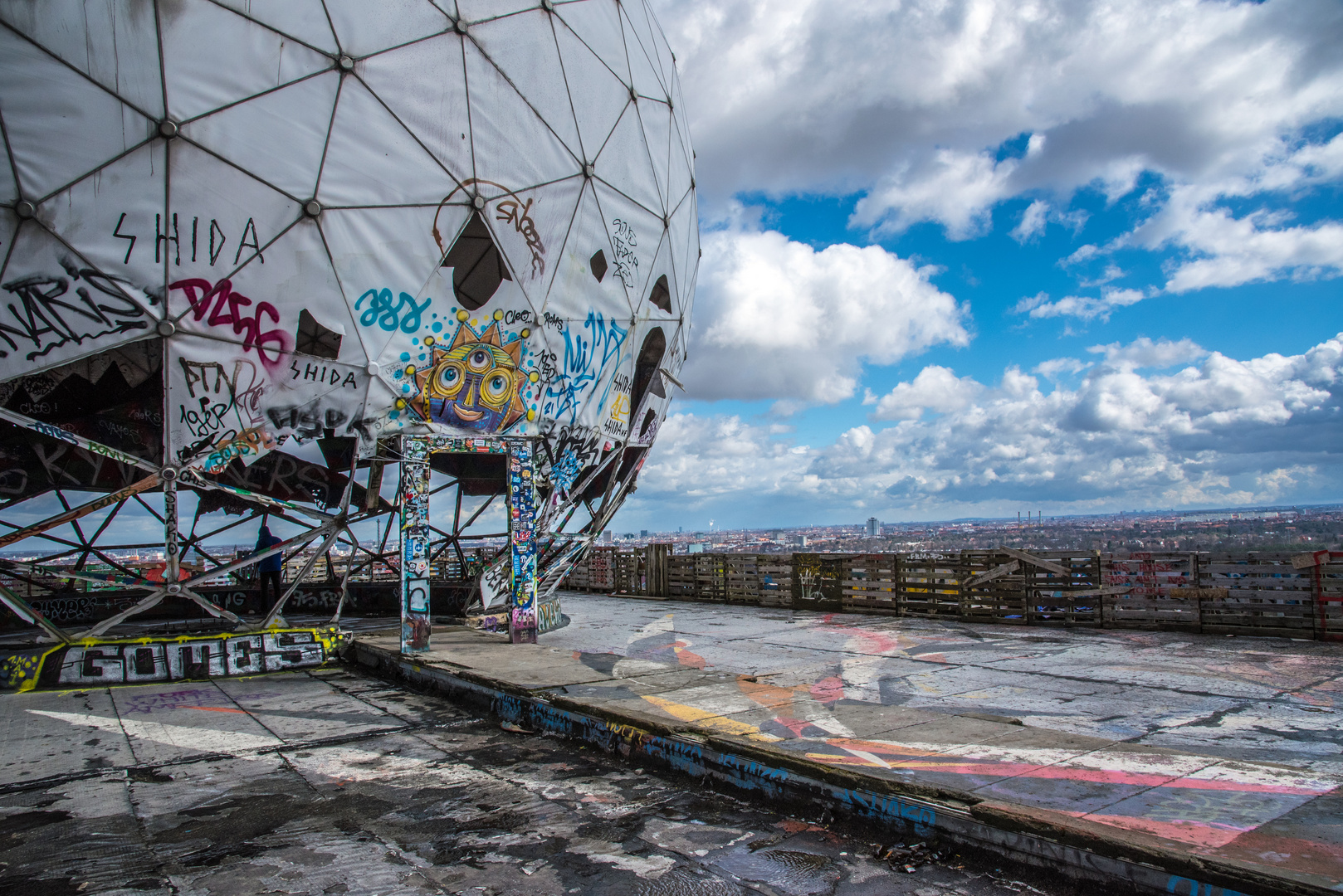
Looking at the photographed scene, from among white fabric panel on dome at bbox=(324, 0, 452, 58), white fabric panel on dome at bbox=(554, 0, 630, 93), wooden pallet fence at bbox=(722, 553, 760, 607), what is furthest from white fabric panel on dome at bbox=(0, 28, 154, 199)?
wooden pallet fence at bbox=(722, 553, 760, 607)

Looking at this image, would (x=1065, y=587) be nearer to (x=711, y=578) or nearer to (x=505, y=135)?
(x=711, y=578)

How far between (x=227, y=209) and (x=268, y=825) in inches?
264

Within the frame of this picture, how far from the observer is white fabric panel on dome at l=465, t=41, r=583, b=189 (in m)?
9.95

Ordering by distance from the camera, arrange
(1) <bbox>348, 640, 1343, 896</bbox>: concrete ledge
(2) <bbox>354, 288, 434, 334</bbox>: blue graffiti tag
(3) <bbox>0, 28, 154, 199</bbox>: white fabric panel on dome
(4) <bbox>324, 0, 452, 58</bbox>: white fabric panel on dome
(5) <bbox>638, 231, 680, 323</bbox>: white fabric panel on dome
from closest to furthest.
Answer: (1) <bbox>348, 640, 1343, 896</bbox>: concrete ledge → (3) <bbox>0, 28, 154, 199</bbox>: white fabric panel on dome → (4) <bbox>324, 0, 452, 58</bbox>: white fabric panel on dome → (2) <bbox>354, 288, 434, 334</bbox>: blue graffiti tag → (5) <bbox>638, 231, 680, 323</bbox>: white fabric panel on dome

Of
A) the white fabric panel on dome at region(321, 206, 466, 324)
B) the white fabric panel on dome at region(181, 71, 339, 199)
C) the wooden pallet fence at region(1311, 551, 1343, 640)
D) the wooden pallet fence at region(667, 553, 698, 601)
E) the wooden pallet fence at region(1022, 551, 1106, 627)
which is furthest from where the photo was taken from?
the wooden pallet fence at region(667, 553, 698, 601)

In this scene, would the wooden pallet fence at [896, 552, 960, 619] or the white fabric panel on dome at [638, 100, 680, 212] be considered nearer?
the white fabric panel on dome at [638, 100, 680, 212]

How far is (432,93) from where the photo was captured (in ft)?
31.6

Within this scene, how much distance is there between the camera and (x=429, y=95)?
31.6 feet

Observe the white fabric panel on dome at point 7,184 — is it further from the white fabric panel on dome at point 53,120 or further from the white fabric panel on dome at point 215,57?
the white fabric panel on dome at point 215,57

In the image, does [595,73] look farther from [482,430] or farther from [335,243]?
[482,430]

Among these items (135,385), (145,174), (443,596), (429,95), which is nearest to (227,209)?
(145,174)

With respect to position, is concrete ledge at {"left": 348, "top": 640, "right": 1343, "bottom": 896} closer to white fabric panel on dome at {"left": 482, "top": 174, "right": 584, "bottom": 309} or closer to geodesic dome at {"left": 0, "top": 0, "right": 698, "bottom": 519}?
geodesic dome at {"left": 0, "top": 0, "right": 698, "bottom": 519}

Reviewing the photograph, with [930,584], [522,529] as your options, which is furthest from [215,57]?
[930,584]

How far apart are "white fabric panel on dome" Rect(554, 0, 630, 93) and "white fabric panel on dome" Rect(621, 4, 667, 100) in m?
0.17
